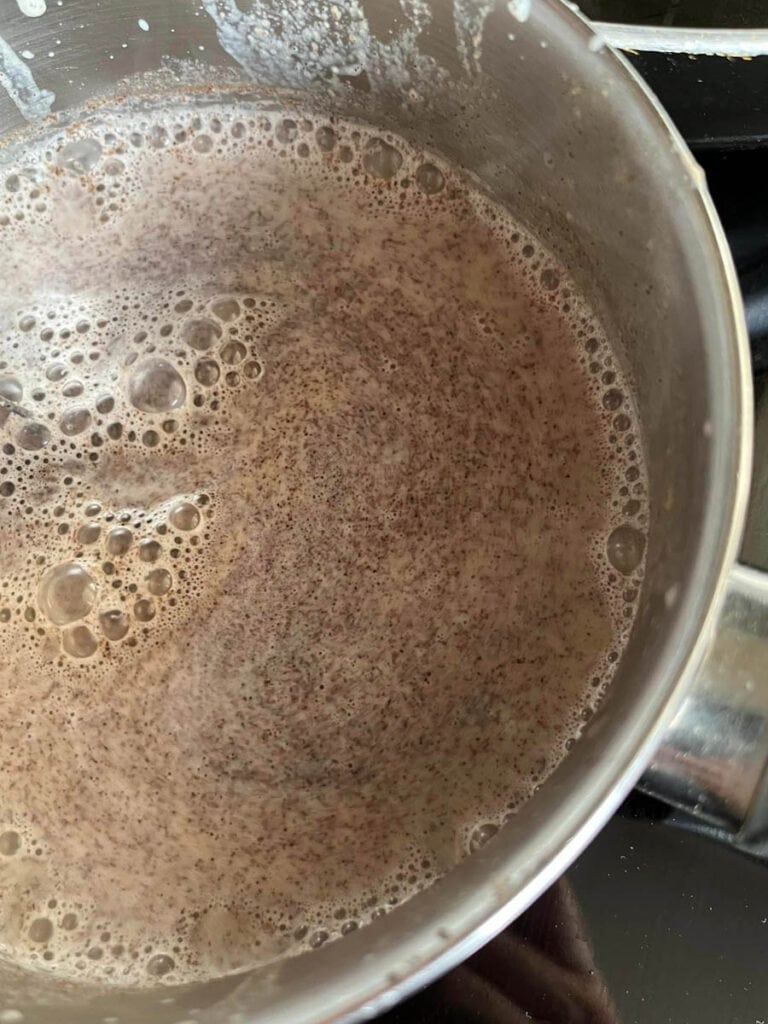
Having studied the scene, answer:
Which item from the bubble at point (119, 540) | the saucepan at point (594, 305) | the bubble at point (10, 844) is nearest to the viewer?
the saucepan at point (594, 305)

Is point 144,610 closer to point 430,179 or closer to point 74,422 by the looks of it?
point 74,422

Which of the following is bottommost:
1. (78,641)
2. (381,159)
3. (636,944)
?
(636,944)

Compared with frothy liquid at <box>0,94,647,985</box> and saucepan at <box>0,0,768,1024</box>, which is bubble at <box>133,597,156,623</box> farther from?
saucepan at <box>0,0,768,1024</box>

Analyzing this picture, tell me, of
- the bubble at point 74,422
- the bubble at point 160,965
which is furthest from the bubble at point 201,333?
the bubble at point 160,965

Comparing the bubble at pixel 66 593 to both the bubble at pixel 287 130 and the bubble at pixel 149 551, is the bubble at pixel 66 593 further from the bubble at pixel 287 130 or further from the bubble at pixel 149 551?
the bubble at pixel 287 130

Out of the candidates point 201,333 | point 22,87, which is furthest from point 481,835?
point 22,87

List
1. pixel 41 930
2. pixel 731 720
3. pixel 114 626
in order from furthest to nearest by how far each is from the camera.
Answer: pixel 114 626, pixel 41 930, pixel 731 720

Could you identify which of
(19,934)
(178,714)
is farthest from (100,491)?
(19,934)
